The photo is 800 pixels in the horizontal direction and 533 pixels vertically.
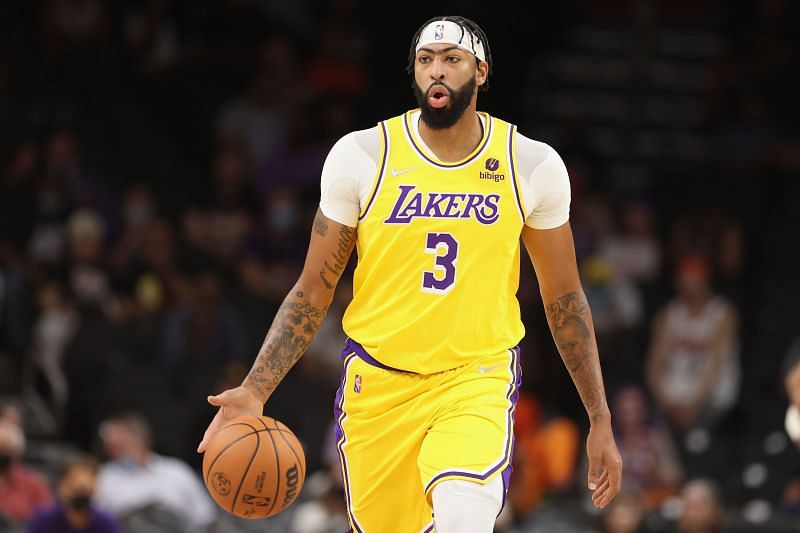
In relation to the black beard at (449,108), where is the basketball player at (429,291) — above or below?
below

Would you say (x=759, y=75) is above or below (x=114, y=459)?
above

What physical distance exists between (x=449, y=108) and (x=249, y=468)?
1678 millimetres

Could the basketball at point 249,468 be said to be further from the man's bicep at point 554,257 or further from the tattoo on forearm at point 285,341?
the man's bicep at point 554,257

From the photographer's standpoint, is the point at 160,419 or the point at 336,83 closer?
the point at 160,419

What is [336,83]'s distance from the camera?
17094 millimetres

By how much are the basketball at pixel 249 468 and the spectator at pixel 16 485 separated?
5.49 m

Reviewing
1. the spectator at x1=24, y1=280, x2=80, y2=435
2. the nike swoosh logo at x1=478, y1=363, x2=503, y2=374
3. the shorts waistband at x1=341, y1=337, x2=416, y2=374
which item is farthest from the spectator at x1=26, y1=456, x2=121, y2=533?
the nike swoosh logo at x1=478, y1=363, x2=503, y2=374

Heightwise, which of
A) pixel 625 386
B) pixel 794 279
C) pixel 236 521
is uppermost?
pixel 794 279

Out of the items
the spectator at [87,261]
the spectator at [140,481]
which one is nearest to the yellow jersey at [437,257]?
the spectator at [140,481]

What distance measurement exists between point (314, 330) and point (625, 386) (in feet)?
25.7

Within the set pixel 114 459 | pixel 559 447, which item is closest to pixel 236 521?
pixel 114 459

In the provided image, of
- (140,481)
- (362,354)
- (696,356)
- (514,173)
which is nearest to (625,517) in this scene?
(696,356)

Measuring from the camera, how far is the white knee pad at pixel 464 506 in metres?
6.00

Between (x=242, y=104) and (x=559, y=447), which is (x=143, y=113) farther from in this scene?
(x=559, y=447)
